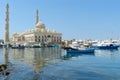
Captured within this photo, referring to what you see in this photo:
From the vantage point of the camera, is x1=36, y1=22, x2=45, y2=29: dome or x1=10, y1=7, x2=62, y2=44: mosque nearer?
x1=36, y1=22, x2=45, y2=29: dome

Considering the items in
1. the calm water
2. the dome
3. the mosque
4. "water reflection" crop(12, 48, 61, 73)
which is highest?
the dome

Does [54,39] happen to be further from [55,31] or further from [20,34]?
[20,34]

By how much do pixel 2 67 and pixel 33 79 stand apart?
18.5 feet

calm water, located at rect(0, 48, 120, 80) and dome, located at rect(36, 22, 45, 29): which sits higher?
dome, located at rect(36, 22, 45, 29)

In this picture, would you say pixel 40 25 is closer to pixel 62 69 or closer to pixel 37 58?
pixel 37 58

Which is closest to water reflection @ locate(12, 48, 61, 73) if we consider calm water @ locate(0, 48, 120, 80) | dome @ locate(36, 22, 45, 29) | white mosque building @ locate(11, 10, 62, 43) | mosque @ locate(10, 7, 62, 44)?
calm water @ locate(0, 48, 120, 80)

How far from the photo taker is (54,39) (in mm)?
170750

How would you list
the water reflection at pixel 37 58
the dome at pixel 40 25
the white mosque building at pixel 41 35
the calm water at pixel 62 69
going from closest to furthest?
the calm water at pixel 62 69
the water reflection at pixel 37 58
the dome at pixel 40 25
the white mosque building at pixel 41 35

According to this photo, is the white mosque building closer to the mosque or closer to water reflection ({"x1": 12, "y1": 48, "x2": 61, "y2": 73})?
the mosque

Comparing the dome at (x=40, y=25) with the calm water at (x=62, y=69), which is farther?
the dome at (x=40, y=25)

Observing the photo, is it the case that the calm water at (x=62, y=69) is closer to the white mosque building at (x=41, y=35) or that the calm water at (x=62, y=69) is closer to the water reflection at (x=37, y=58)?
the water reflection at (x=37, y=58)

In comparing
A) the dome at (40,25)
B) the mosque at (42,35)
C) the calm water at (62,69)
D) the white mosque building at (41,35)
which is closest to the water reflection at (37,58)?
the calm water at (62,69)

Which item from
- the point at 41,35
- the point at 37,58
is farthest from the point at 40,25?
the point at 37,58

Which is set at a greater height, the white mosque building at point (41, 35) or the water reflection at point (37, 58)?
the white mosque building at point (41, 35)
